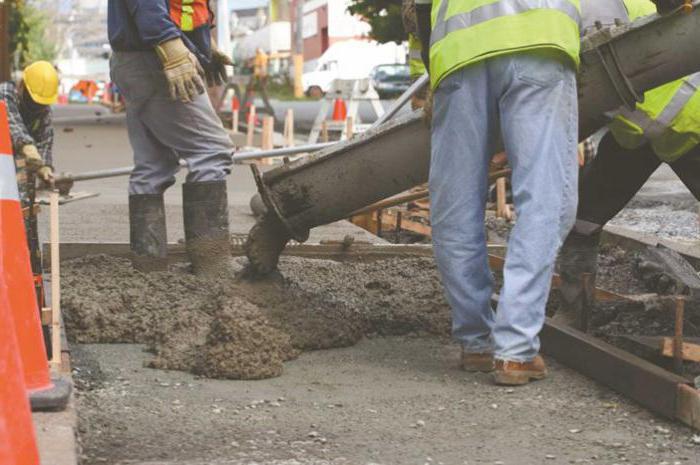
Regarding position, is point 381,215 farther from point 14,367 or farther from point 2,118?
point 14,367

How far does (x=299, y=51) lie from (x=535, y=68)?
2694 inches

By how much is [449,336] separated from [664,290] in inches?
54.1

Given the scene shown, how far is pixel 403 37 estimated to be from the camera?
25672mm

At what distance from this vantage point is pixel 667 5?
555 centimetres

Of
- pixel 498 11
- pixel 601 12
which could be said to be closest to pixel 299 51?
pixel 601 12

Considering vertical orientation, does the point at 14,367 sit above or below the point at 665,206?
above

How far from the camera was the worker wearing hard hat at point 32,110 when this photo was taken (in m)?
11.2

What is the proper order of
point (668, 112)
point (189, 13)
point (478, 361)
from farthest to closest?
point (189, 13) → point (668, 112) → point (478, 361)

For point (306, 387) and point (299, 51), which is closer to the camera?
point (306, 387)

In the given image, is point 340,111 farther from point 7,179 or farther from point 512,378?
point 7,179

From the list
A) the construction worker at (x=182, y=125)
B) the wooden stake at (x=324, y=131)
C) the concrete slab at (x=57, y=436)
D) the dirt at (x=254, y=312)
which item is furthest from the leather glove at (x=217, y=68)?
the wooden stake at (x=324, y=131)

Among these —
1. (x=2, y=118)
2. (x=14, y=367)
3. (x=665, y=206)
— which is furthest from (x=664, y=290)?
(x=665, y=206)

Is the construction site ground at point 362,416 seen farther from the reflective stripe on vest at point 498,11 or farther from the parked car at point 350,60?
the parked car at point 350,60

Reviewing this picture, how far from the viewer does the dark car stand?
151 ft
